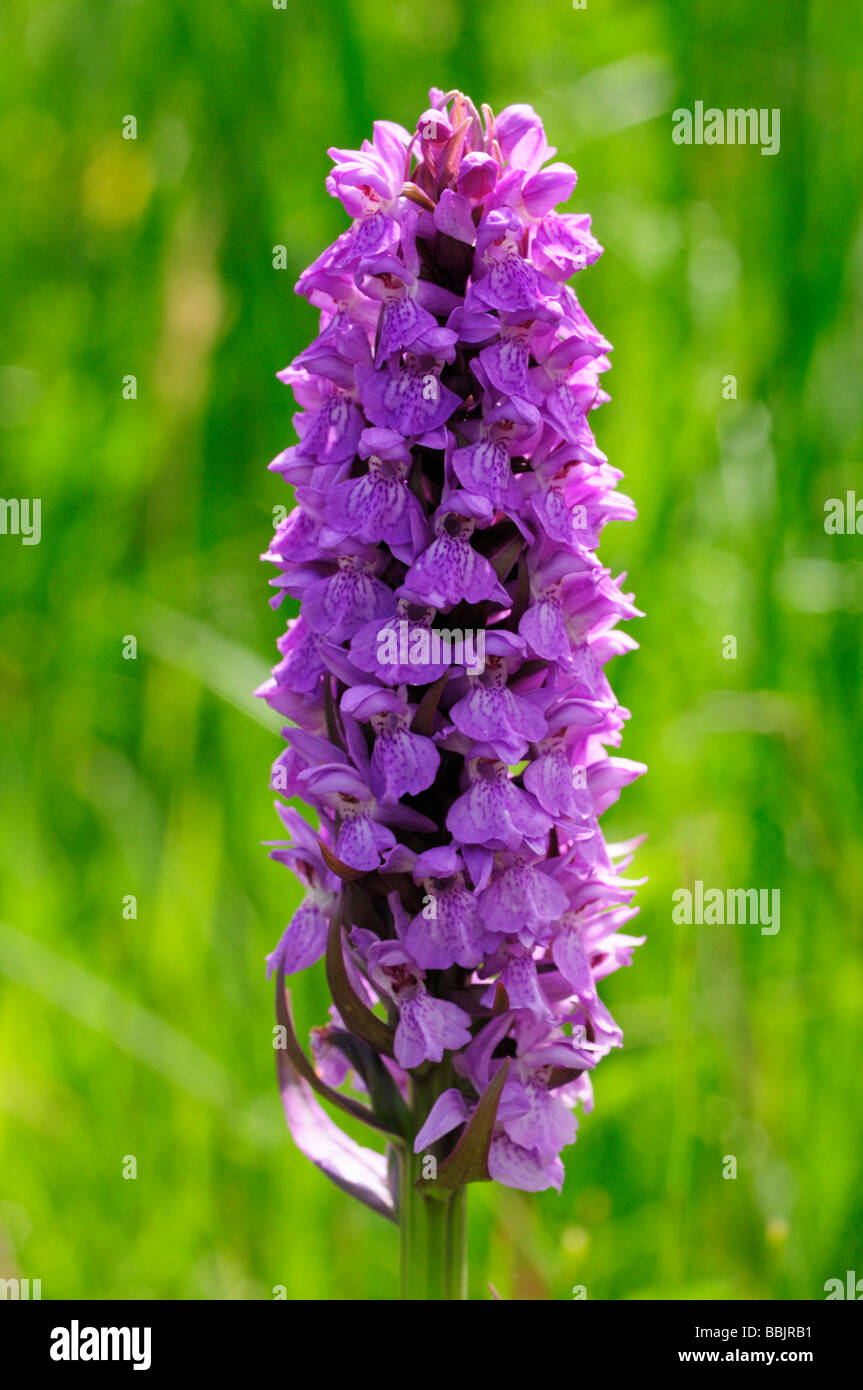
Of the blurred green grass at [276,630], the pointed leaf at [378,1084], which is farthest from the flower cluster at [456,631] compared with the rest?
the blurred green grass at [276,630]

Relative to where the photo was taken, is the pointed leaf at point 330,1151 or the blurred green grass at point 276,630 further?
the blurred green grass at point 276,630

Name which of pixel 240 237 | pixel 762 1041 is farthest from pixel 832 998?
pixel 240 237

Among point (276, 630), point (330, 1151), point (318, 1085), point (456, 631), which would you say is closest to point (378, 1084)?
point (318, 1085)

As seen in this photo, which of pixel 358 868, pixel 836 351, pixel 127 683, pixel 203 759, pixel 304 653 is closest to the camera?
pixel 358 868

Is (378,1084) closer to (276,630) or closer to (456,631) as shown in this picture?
(456,631)

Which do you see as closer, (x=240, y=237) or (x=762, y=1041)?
(x=762, y=1041)

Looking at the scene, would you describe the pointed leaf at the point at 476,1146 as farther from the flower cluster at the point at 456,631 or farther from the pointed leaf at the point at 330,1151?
the pointed leaf at the point at 330,1151

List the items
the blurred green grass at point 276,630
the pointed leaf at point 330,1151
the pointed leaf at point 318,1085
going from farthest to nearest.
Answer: the blurred green grass at point 276,630 → the pointed leaf at point 330,1151 → the pointed leaf at point 318,1085

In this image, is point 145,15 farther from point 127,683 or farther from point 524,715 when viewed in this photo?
point 524,715
